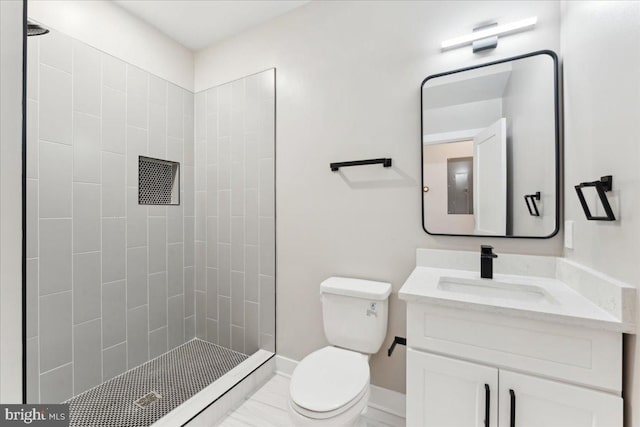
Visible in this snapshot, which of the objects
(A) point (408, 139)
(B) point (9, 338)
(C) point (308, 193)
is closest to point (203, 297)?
(C) point (308, 193)

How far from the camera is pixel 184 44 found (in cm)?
242

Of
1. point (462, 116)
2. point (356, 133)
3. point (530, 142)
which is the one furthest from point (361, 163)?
point (530, 142)

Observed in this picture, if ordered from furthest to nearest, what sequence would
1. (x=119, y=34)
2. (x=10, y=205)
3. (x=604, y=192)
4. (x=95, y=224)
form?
1. (x=119, y=34)
2. (x=95, y=224)
3. (x=604, y=192)
4. (x=10, y=205)

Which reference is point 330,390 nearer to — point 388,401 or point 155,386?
point 388,401

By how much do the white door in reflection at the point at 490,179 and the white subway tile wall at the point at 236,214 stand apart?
1291mm

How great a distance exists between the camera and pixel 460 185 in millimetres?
1534

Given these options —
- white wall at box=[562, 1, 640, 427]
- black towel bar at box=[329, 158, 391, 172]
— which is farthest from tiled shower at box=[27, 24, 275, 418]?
white wall at box=[562, 1, 640, 427]

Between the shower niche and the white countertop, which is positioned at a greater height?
the shower niche

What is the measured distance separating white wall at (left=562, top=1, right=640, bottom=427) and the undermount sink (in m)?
0.21

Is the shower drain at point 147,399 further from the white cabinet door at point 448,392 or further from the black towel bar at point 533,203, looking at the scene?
the black towel bar at point 533,203

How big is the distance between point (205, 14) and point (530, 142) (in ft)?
7.18

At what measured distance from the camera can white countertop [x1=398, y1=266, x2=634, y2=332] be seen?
2.98ft

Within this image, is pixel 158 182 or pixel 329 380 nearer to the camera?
pixel 329 380

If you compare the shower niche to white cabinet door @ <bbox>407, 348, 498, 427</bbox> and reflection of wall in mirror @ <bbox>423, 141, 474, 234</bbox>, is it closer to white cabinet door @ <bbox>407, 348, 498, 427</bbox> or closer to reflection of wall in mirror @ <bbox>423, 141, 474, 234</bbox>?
reflection of wall in mirror @ <bbox>423, 141, 474, 234</bbox>
